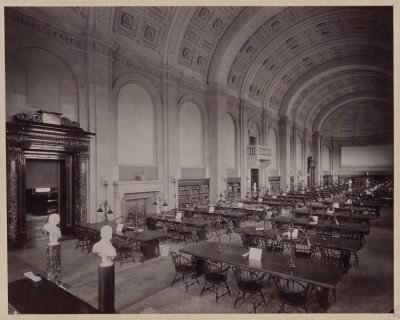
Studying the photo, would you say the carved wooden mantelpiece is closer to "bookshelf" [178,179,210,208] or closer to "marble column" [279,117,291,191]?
"bookshelf" [178,179,210,208]

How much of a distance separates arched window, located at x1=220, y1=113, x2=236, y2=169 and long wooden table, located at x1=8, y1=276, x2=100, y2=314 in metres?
14.4

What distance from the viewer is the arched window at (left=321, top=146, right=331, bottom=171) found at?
1521 inches

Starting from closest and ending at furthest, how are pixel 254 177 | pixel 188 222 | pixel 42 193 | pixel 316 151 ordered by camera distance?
pixel 188 222
pixel 42 193
pixel 254 177
pixel 316 151

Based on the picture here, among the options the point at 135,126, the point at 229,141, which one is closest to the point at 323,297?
the point at 135,126

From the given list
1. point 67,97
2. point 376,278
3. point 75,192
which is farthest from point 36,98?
point 376,278

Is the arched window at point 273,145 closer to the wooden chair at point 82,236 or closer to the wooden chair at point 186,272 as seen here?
the wooden chair at point 82,236

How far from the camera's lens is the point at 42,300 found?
359 centimetres

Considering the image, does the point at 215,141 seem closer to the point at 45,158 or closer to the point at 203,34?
the point at 203,34

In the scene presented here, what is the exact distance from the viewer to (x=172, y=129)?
1432cm

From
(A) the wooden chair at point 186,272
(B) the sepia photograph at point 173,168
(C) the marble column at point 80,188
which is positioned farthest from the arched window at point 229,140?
(A) the wooden chair at point 186,272

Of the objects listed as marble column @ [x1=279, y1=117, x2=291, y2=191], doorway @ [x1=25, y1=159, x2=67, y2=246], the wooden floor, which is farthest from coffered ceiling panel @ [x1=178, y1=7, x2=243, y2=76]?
marble column @ [x1=279, y1=117, x2=291, y2=191]

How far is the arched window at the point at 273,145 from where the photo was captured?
25719 mm

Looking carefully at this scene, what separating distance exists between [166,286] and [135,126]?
8354mm

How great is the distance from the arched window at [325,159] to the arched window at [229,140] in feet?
77.5
